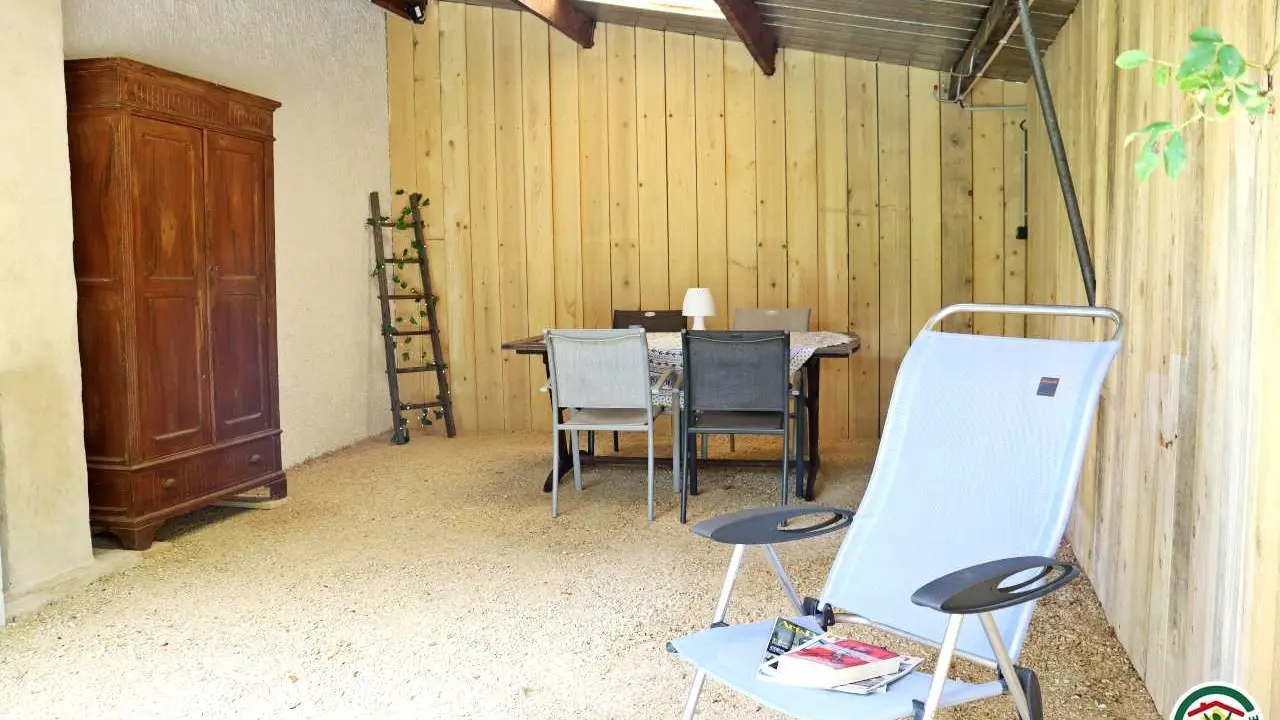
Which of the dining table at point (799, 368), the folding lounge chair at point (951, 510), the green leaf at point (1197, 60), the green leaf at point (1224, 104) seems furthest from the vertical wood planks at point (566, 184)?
the green leaf at point (1197, 60)

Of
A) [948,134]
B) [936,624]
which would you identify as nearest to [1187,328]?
[936,624]

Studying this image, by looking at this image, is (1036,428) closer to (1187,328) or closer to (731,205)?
Answer: (1187,328)

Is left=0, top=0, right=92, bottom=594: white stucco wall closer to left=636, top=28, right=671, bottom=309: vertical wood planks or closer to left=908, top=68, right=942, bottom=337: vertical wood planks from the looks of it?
left=636, top=28, right=671, bottom=309: vertical wood planks

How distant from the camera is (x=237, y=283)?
493cm

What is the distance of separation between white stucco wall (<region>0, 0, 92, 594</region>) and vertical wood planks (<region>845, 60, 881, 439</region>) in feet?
14.6

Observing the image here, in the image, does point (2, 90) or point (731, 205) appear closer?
point (2, 90)

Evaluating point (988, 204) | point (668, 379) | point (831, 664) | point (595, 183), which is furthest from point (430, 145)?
point (831, 664)

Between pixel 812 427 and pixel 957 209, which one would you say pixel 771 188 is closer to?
pixel 957 209

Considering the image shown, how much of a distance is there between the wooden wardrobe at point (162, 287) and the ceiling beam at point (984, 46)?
3.33m

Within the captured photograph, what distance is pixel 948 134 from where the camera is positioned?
664cm

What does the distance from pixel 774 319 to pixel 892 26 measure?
1700mm

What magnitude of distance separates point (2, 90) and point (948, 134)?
5.06 m

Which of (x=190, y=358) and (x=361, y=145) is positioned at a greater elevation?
(x=361, y=145)

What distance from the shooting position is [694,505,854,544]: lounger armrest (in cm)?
231
